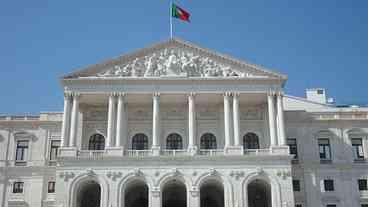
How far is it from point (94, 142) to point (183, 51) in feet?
40.2

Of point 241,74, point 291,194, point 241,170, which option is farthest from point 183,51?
point 291,194

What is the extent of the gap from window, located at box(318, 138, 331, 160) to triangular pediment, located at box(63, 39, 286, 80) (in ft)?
28.7

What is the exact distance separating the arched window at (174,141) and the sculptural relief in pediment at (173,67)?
20.4 ft

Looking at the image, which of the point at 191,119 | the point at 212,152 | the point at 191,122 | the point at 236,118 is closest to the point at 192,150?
the point at 212,152

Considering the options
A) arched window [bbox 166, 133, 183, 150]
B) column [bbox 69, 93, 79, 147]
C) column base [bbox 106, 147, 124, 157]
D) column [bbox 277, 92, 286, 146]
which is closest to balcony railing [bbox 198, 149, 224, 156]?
arched window [bbox 166, 133, 183, 150]

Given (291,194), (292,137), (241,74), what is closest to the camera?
(291,194)

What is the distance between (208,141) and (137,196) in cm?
862

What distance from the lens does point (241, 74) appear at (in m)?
50.2

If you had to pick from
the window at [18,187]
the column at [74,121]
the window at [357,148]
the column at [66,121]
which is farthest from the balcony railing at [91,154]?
the window at [357,148]

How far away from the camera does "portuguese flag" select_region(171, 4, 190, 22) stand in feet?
170

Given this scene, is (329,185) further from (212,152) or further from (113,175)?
(113,175)

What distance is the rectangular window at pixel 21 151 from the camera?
53.2m

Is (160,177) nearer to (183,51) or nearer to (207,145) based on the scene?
(207,145)

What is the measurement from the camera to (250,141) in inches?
2058
